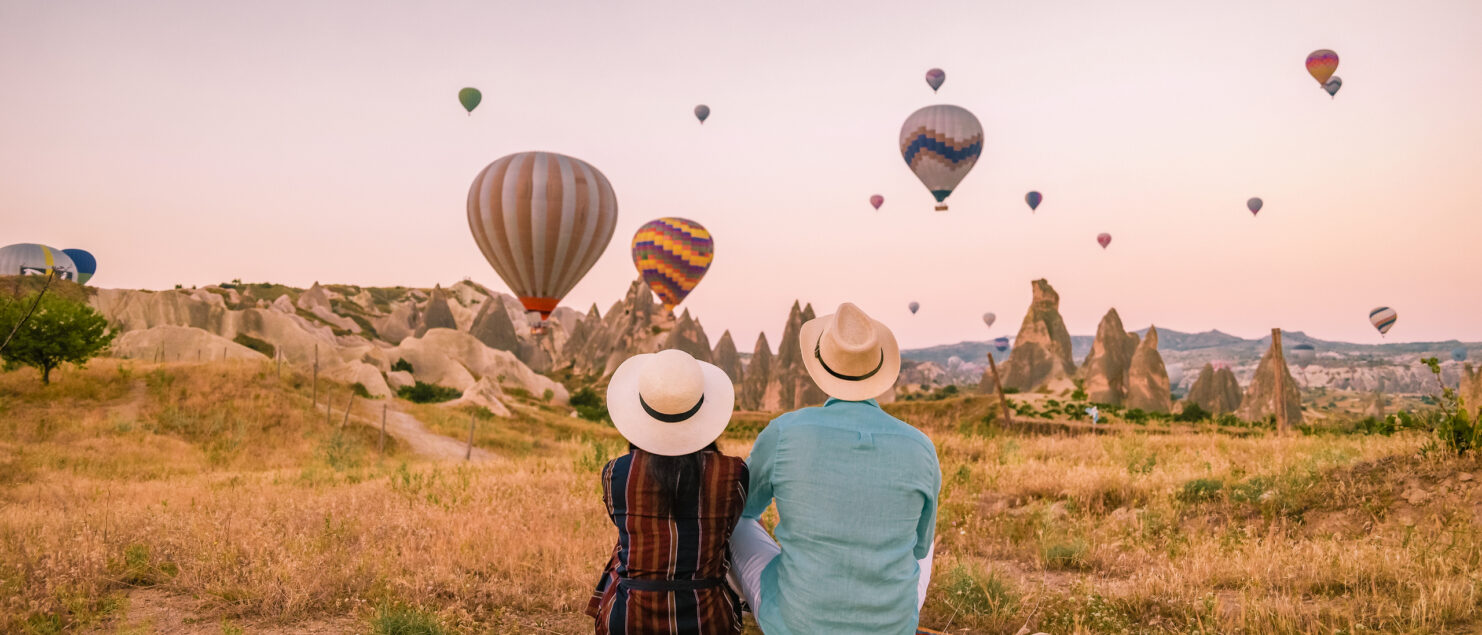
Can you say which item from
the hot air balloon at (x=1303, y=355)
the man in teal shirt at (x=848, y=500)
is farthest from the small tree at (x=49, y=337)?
the hot air balloon at (x=1303, y=355)

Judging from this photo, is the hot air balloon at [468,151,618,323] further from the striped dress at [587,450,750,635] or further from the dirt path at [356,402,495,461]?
the striped dress at [587,450,750,635]

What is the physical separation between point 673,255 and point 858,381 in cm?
3880

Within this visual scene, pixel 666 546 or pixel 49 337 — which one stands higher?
pixel 49 337

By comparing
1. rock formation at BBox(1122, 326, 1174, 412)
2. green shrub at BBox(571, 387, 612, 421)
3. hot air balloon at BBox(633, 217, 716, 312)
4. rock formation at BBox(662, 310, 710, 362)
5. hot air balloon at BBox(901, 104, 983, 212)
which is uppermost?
hot air balloon at BBox(901, 104, 983, 212)

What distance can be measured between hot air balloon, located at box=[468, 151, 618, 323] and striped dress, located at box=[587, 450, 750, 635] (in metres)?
23.4

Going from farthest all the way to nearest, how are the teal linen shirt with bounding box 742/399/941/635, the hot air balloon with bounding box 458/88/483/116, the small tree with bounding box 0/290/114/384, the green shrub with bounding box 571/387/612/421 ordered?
the green shrub with bounding box 571/387/612/421 < the hot air balloon with bounding box 458/88/483/116 < the small tree with bounding box 0/290/114/384 < the teal linen shirt with bounding box 742/399/941/635

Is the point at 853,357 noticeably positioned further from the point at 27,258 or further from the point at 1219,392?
the point at 1219,392

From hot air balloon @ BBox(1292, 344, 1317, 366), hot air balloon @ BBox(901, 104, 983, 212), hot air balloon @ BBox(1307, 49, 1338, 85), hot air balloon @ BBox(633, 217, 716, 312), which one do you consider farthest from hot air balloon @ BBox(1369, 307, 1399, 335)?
hot air balloon @ BBox(1292, 344, 1317, 366)

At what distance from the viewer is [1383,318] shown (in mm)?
68438

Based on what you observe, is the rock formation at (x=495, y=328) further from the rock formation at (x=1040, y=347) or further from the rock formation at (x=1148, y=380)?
the rock formation at (x=1148, y=380)

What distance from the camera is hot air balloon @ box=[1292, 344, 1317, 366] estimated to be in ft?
561

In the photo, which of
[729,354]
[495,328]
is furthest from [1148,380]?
[495,328]

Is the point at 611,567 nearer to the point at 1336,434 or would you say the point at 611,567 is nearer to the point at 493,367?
the point at 1336,434

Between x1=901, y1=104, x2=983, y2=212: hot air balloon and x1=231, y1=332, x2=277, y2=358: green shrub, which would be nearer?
x1=901, y1=104, x2=983, y2=212: hot air balloon
